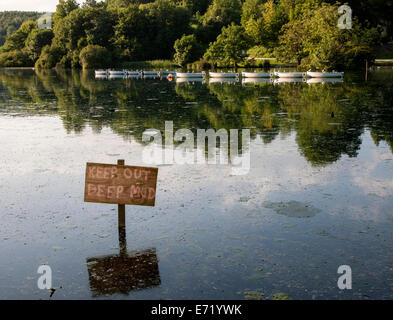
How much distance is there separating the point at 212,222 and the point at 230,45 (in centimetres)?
6897

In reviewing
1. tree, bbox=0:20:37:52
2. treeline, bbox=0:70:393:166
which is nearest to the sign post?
treeline, bbox=0:70:393:166

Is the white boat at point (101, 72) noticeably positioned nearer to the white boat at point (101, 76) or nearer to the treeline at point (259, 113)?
the white boat at point (101, 76)

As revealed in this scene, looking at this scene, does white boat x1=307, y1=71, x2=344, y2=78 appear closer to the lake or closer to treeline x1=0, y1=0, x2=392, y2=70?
treeline x1=0, y1=0, x2=392, y2=70

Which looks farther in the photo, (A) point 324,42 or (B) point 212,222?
(A) point 324,42

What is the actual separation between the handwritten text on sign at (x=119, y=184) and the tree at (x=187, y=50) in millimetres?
85579

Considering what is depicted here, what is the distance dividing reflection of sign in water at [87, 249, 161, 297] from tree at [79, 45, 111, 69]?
104629 mm

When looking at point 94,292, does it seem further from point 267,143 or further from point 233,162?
point 267,143

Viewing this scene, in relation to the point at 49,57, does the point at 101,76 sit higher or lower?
lower

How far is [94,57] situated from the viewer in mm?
107500

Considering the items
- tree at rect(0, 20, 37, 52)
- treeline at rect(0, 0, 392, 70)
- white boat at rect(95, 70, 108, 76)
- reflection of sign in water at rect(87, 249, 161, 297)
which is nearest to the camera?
reflection of sign in water at rect(87, 249, 161, 297)

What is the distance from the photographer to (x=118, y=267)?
827cm

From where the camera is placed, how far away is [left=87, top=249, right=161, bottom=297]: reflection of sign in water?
7.59m

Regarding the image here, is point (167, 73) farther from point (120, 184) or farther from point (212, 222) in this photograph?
point (120, 184)

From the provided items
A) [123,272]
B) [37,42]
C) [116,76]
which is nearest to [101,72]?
[116,76]
